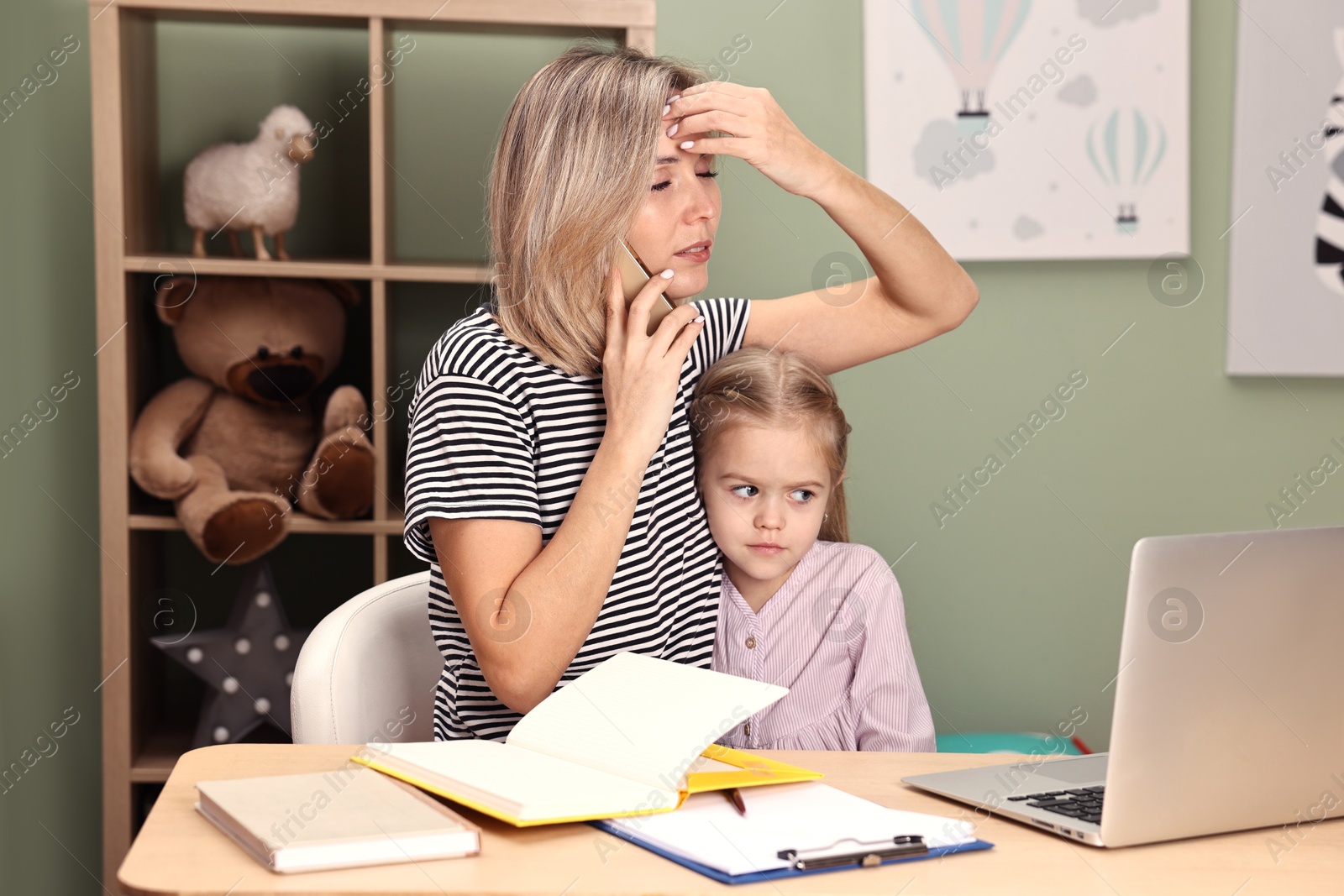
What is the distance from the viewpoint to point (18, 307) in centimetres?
168

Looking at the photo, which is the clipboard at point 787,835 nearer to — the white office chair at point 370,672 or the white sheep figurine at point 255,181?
the white office chair at point 370,672

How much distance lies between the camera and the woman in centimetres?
109

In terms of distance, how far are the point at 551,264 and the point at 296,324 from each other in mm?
821

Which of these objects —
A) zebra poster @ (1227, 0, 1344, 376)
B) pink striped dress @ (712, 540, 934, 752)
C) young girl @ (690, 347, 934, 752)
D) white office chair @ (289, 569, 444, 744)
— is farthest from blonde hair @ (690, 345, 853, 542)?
zebra poster @ (1227, 0, 1344, 376)

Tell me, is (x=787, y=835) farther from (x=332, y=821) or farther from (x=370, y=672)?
(x=370, y=672)

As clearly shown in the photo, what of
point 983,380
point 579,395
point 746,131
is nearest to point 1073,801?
point 579,395

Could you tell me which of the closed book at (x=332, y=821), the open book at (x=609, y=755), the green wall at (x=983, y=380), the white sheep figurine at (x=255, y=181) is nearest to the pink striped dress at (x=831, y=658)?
the open book at (x=609, y=755)

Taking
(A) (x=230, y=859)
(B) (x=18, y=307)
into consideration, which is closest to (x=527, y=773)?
(A) (x=230, y=859)

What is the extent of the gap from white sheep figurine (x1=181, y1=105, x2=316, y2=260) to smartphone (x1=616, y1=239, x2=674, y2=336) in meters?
0.84

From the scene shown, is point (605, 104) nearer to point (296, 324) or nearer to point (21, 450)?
point (296, 324)

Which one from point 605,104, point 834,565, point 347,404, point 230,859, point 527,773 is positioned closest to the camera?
point 230,859

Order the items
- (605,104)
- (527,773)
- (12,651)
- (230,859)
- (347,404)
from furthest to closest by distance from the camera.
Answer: (347,404) < (12,651) < (605,104) < (527,773) < (230,859)

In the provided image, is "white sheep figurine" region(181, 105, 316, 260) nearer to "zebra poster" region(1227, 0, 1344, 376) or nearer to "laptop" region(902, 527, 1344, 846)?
"laptop" region(902, 527, 1344, 846)

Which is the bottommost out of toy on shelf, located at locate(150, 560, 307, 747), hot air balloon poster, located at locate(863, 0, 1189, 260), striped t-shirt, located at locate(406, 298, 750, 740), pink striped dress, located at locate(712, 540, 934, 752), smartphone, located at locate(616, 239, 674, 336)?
toy on shelf, located at locate(150, 560, 307, 747)
